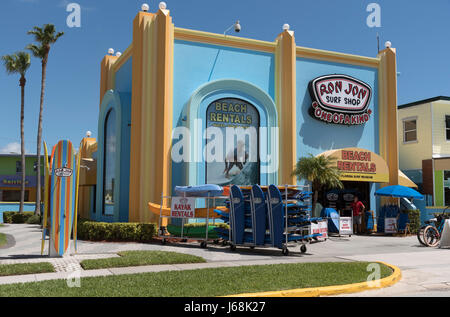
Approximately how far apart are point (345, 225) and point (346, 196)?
11.7 ft

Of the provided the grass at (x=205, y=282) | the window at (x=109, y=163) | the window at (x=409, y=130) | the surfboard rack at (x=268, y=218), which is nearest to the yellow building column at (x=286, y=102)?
the surfboard rack at (x=268, y=218)

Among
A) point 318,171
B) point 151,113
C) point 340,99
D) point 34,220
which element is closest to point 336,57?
point 340,99

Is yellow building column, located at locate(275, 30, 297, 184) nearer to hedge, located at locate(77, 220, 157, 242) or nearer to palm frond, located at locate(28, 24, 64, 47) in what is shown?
hedge, located at locate(77, 220, 157, 242)

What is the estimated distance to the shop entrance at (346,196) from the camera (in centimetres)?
2220

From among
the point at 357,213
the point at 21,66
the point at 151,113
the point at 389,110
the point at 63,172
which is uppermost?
the point at 21,66

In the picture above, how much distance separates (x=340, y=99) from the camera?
22250 mm

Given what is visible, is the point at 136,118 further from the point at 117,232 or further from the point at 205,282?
the point at 205,282

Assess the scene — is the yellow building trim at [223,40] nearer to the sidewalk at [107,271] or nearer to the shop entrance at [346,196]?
the shop entrance at [346,196]

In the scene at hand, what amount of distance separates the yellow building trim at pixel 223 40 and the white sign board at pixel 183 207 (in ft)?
24.5

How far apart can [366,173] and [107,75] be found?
14583mm
